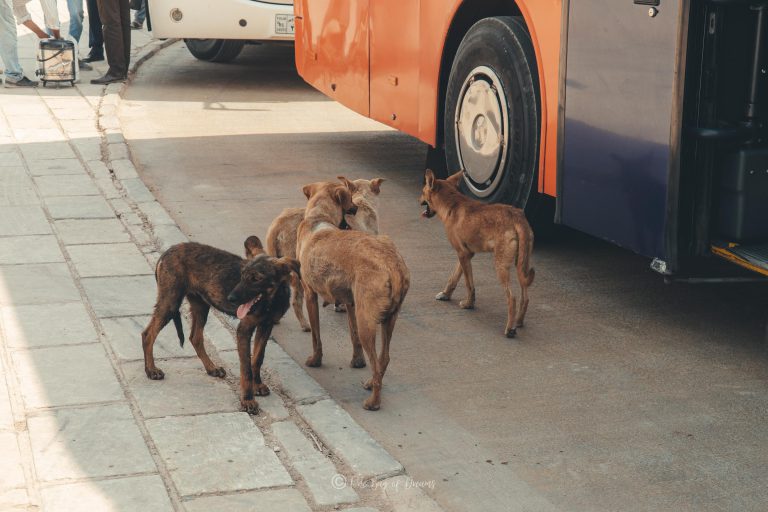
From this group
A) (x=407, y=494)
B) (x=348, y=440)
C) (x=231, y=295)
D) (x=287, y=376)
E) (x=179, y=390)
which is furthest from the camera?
(x=287, y=376)

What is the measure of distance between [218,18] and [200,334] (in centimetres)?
852

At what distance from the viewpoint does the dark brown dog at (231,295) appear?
503 centimetres

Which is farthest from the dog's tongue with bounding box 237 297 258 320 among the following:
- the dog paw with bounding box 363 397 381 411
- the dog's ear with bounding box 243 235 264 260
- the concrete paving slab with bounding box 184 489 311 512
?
the concrete paving slab with bounding box 184 489 311 512

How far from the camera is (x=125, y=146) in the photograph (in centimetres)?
1032

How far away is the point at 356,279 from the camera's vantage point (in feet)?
17.0

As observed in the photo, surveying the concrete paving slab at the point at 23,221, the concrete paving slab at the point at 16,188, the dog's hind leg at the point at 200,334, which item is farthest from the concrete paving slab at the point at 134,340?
the concrete paving slab at the point at 16,188

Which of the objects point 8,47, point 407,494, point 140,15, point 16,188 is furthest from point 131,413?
point 140,15

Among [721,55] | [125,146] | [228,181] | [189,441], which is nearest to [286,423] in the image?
[189,441]

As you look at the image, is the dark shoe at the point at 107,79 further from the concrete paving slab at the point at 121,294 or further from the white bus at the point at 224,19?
the concrete paving slab at the point at 121,294

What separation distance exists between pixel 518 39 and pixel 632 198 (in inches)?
67.0

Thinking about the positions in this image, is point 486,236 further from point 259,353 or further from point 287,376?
point 259,353

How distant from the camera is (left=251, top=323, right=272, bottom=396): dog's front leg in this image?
516 centimetres

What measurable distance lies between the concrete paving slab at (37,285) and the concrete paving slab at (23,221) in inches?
31.1

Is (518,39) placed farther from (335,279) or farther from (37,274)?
(37,274)
